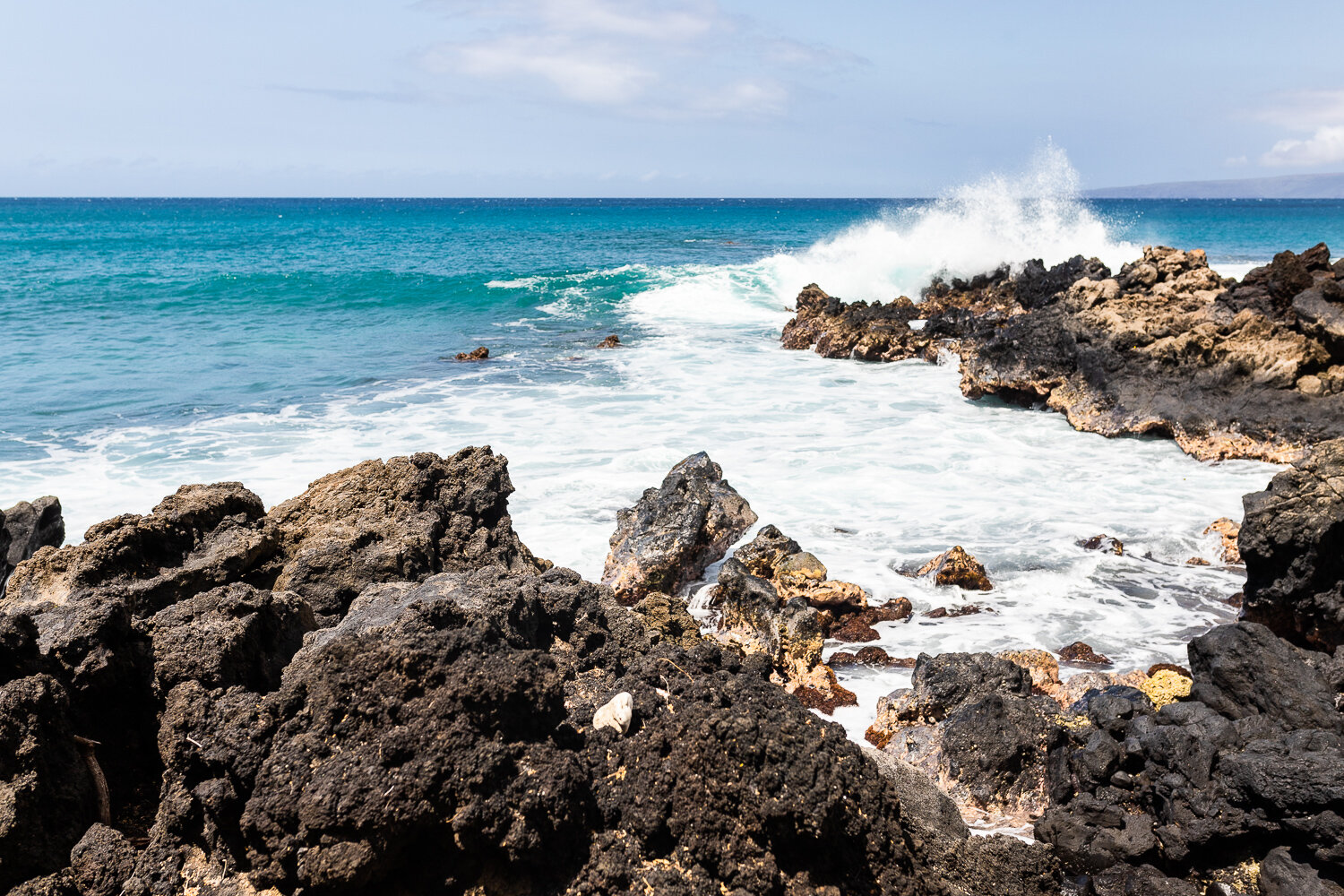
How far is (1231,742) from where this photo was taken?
3.98m

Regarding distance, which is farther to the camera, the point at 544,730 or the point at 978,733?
the point at 978,733

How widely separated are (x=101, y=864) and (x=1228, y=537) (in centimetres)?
855

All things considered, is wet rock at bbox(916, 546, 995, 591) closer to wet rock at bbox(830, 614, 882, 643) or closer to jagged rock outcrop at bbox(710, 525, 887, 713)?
jagged rock outcrop at bbox(710, 525, 887, 713)

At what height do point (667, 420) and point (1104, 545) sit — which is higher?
point (667, 420)

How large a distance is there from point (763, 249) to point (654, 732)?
48977 mm

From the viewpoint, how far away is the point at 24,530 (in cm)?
516

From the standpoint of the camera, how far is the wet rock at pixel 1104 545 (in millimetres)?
8000

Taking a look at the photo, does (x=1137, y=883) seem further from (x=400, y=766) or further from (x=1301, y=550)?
(x=1301, y=550)

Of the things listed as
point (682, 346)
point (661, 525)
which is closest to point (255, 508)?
point (661, 525)

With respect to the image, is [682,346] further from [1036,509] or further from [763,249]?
[763,249]

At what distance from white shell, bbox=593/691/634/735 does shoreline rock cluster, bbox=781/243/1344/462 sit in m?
10.3

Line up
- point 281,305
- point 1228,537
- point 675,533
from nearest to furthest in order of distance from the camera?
point 675,533 < point 1228,537 < point 281,305

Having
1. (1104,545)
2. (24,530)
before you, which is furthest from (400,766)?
(1104,545)

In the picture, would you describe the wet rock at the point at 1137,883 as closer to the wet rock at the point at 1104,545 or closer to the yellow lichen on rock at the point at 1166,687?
the yellow lichen on rock at the point at 1166,687
